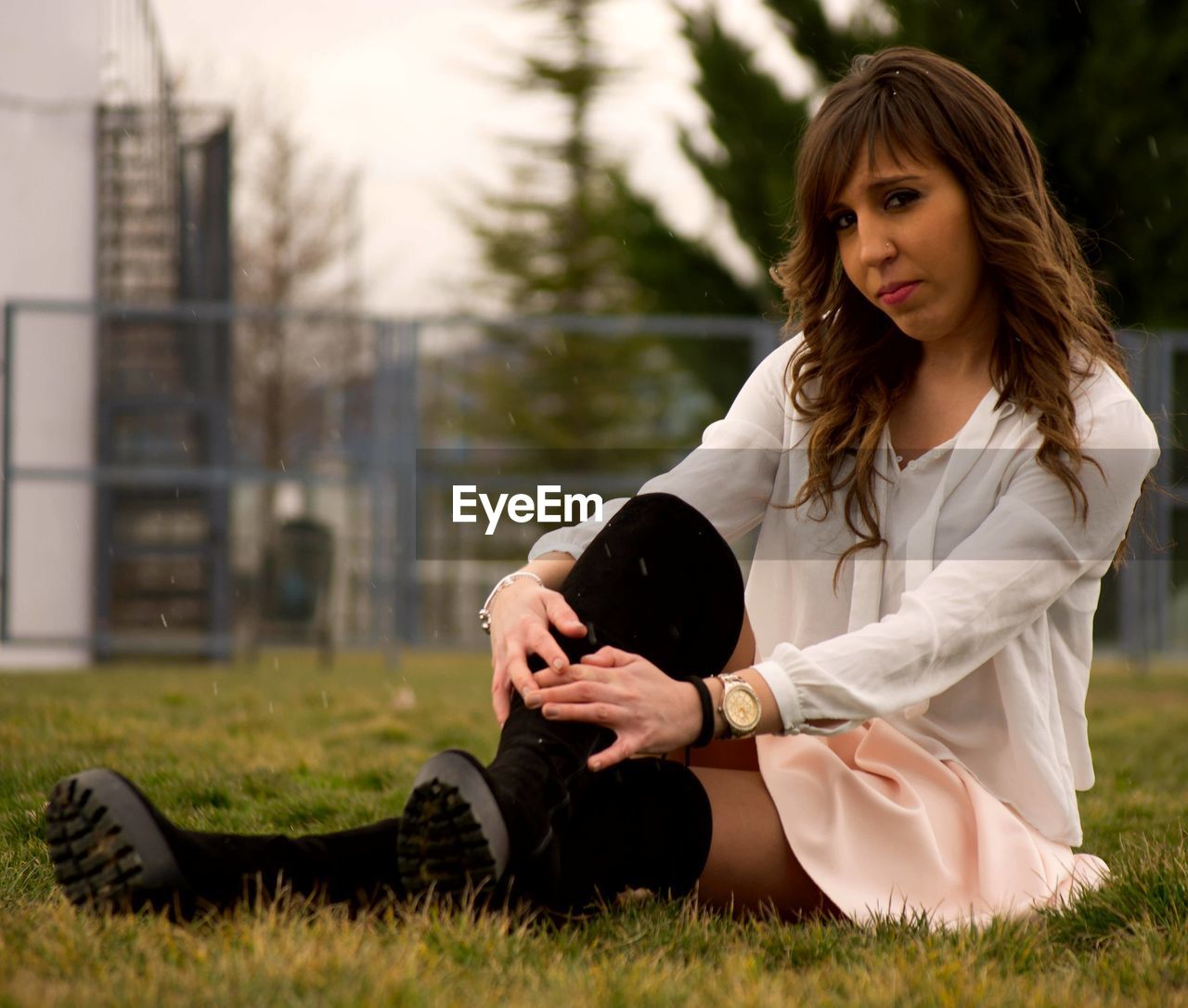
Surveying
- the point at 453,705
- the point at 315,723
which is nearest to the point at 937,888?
the point at 315,723

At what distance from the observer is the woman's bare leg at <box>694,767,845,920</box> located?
2037 mm

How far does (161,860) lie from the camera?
5.60 feet

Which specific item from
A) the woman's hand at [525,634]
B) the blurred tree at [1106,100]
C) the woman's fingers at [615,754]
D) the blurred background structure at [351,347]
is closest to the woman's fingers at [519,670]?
the woman's hand at [525,634]

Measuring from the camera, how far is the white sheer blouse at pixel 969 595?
6.30 ft

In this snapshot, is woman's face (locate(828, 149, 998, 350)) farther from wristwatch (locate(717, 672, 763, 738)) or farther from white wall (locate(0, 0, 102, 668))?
white wall (locate(0, 0, 102, 668))

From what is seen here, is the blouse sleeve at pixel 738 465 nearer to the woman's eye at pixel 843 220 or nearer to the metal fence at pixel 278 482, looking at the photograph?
the woman's eye at pixel 843 220

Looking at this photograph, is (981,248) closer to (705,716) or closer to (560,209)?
(705,716)

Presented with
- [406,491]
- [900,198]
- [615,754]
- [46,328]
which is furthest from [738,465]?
[46,328]

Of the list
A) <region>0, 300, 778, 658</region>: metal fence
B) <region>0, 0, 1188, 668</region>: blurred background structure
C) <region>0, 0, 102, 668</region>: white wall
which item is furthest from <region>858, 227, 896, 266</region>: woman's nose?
<region>0, 0, 102, 668</region>: white wall

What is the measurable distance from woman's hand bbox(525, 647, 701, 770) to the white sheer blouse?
128mm

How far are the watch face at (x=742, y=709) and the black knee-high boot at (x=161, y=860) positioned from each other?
49 centimetres

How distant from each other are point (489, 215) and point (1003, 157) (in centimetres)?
2169

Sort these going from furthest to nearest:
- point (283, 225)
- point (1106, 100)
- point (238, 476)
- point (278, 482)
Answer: point (283, 225) < point (1106, 100) < point (238, 476) < point (278, 482)

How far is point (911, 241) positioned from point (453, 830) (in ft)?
3.56
